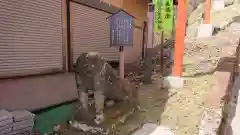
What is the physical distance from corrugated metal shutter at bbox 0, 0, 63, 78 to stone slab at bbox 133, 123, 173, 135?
8.69 feet

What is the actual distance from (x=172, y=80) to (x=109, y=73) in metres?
2.95

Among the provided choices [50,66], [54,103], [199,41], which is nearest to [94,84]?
[54,103]

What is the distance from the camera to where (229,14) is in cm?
1662

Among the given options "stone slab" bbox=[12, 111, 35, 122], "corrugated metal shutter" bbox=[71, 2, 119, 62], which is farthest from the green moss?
"corrugated metal shutter" bbox=[71, 2, 119, 62]

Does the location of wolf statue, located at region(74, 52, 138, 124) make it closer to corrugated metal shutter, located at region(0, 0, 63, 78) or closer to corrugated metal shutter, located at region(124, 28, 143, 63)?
corrugated metal shutter, located at region(0, 0, 63, 78)

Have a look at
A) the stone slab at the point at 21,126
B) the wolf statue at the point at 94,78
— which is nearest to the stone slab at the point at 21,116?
the stone slab at the point at 21,126

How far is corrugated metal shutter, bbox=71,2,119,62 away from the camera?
21.9 ft

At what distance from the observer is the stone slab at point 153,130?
4.56m

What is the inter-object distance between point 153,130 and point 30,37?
3272mm

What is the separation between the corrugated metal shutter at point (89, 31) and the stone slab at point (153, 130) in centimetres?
298

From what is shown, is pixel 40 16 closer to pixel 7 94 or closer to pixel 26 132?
pixel 7 94

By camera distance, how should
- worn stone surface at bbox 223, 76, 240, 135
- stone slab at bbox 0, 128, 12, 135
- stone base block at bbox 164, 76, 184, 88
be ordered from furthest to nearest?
stone base block at bbox 164, 76, 184, 88
worn stone surface at bbox 223, 76, 240, 135
stone slab at bbox 0, 128, 12, 135

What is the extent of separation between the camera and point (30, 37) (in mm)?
5121

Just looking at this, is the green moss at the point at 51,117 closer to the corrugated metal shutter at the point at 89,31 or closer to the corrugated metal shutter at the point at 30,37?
the corrugated metal shutter at the point at 30,37
